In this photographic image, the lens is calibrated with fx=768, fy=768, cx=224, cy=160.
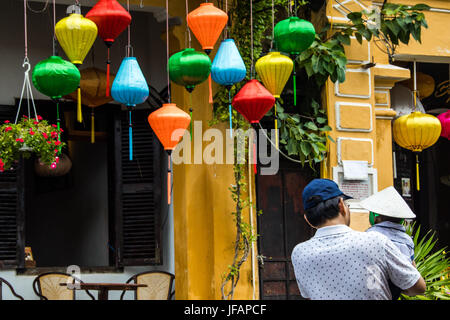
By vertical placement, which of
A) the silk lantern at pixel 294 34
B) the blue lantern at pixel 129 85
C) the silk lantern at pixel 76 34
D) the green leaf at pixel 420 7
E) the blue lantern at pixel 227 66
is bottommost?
the blue lantern at pixel 129 85

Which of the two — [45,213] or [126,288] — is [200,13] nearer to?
[126,288]

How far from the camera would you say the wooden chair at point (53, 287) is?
828 cm

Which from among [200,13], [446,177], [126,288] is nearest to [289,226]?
[126,288]

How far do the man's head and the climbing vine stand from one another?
4.33m

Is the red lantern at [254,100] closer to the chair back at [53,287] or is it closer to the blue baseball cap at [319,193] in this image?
the chair back at [53,287]

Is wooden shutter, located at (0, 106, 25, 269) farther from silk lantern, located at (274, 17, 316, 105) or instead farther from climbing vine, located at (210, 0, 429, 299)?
silk lantern, located at (274, 17, 316, 105)

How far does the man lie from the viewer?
3557mm

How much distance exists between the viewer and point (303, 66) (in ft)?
28.0

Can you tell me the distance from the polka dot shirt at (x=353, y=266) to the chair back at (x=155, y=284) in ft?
16.7

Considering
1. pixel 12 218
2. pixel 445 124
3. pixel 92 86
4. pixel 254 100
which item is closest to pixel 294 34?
pixel 254 100

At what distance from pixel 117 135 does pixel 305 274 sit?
18.1ft

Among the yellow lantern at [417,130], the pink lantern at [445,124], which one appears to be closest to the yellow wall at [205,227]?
the yellow lantern at [417,130]

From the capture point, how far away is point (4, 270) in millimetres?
8312

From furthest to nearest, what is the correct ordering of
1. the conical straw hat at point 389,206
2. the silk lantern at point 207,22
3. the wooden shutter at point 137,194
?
1. the wooden shutter at point 137,194
2. the silk lantern at point 207,22
3. the conical straw hat at point 389,206
